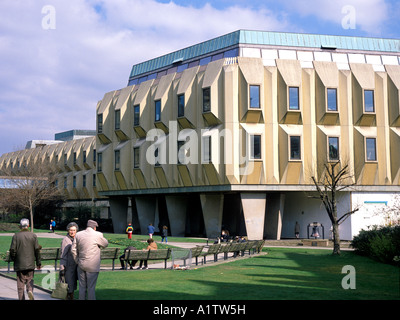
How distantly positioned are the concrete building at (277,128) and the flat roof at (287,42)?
0.12 metres

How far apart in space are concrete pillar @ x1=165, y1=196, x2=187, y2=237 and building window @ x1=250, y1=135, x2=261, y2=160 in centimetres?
1068

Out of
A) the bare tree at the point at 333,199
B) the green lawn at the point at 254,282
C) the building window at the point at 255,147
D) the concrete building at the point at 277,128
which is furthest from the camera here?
the concrete building at the point at 277,128

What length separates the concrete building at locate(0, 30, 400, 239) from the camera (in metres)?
41.1

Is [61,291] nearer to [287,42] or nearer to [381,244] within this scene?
[381,244]

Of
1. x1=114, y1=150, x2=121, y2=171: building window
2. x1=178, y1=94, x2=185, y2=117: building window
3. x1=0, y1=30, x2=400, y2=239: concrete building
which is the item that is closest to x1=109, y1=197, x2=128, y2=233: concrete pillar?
x1=114, y1=150, x2=121, y2=171: building window

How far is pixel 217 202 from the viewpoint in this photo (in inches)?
1742

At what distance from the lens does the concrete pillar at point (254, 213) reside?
41.2 meters

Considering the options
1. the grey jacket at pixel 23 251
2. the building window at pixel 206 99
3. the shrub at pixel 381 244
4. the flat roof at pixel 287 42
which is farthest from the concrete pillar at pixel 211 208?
the grey jacket at pixel 23 251

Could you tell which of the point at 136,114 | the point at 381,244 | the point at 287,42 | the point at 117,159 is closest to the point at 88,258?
the point at 381,244

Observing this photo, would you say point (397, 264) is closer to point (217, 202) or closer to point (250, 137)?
point (250, 137)

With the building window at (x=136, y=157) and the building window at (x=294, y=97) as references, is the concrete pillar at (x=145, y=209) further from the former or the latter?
the building window at (x=294, y=97)

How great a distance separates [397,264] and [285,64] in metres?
24.6

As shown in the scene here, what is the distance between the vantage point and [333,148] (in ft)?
137

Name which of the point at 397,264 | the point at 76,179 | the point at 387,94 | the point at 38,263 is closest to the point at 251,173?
the point at 387,94
